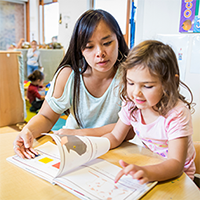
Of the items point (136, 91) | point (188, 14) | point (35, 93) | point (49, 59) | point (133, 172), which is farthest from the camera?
point (49, 59)

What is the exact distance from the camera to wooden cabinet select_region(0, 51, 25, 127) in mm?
1453

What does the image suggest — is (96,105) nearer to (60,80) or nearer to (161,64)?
(60,80)

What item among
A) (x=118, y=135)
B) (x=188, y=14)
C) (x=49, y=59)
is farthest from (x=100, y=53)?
(x=49, y=59)

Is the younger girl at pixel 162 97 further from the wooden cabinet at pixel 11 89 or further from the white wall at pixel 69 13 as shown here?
the white wall at pixel 69 13

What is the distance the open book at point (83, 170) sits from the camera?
1.75ft

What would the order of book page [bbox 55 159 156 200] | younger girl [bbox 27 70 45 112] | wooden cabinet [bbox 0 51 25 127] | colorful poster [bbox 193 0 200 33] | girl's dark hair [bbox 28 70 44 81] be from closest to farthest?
1. book page [bbox 55 159 156 200]
2. wooden cabinet [bbox 0 51 25 127]
3. colorful poster [bbox 193 0 200 33]
4. younger girl [bbox 27 70 45 112]
5. girl's dark hair [bbox 28 70 44 81]

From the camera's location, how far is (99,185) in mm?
556

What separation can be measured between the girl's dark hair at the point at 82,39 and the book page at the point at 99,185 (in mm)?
465

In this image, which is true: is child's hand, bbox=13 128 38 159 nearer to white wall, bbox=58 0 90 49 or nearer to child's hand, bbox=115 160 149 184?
child's hand, bbox=115 160 149 184

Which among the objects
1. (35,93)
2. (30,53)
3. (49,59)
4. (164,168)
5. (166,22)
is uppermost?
(166,22)

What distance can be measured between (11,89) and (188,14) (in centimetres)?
140

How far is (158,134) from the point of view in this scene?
2.54 feet

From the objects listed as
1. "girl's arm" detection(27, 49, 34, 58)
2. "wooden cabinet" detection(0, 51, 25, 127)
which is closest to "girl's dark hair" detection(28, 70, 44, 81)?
"girl's arm" detection(27, 49, 34, 58)

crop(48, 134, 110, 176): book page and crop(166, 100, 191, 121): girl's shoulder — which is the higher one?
crop(166, 100, 191, 121): girl's shoulder
